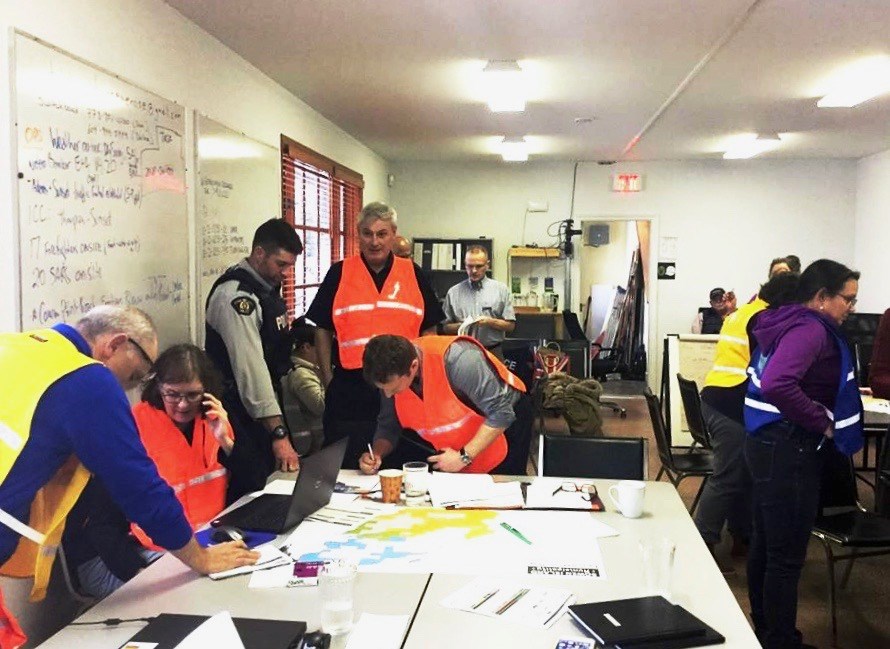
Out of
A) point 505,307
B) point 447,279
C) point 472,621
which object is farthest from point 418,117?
point 472,621

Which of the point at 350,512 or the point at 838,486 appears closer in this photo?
the point at 350,512

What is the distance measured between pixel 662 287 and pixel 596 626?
7.95m

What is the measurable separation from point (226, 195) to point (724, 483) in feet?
9.91

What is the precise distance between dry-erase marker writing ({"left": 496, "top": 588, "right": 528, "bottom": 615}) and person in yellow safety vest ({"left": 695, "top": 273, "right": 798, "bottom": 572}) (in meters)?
2.31

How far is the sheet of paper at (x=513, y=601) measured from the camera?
180 centimetres

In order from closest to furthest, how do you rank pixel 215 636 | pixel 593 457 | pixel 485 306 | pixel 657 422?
Answer: pixel 215 636 < pixel 593 457 < pixel 657 422 < pixel 485 306

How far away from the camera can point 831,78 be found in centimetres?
497

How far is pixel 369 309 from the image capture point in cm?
387

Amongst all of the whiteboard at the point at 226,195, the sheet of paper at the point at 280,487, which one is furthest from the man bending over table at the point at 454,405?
the whiteboard at the point at 226,195

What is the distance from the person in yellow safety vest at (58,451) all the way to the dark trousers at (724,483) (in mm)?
2861

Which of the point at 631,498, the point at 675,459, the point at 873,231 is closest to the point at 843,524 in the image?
the point at 675,459

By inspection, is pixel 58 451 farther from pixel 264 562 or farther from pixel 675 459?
pixel 675 459

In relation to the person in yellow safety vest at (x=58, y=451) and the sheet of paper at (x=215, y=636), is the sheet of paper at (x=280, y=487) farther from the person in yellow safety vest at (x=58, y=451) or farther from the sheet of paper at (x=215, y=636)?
the sheet of paper at (x=215, y=636)

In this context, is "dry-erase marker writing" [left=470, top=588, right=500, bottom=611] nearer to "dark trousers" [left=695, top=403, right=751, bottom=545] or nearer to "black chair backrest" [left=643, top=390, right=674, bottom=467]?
"dark trousers" [left=695, top=403, right=751, bottom=545]
